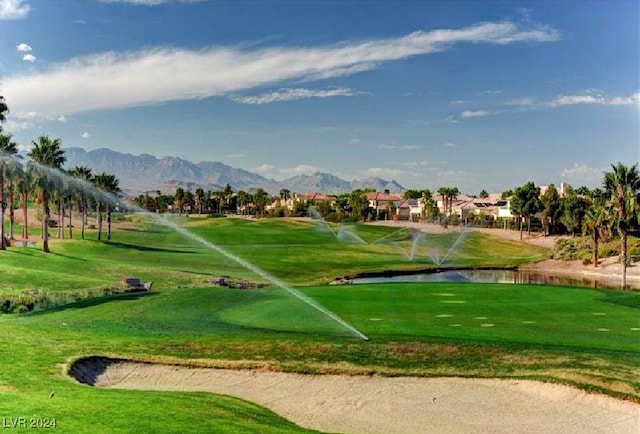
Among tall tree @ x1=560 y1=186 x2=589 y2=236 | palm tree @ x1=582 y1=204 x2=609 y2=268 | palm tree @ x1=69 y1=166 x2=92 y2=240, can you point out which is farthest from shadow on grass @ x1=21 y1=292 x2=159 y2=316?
tall tree @ x1=560 y1=186 x2=589 y2=236

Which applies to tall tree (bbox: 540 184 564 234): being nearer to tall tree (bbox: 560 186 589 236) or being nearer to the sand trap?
tall tree (bbox: 560 186 589 236)

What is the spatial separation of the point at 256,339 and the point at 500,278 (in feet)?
182

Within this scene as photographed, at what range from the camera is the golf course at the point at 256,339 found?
62.1ft

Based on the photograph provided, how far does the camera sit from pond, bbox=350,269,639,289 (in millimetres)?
73500

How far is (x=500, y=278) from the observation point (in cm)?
7856

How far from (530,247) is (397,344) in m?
95.3

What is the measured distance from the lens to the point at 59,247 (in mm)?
77812

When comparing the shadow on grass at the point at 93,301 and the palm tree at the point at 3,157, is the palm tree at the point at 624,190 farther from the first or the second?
the palm tree at the point at 3,157

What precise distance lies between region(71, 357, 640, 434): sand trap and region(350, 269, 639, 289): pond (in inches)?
1908

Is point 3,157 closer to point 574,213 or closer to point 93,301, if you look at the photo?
point 93,301

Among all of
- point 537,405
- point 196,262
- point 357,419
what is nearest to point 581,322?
point 537,405

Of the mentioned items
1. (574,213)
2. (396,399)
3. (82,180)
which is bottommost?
(396,399)

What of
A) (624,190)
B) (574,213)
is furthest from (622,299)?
(574,213)

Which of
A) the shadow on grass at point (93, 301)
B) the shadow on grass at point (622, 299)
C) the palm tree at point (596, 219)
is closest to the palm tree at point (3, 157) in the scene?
the shadow on grass at point (93, 301)
